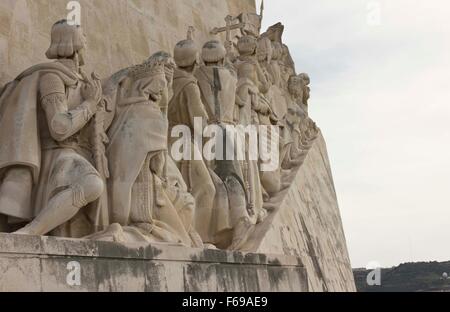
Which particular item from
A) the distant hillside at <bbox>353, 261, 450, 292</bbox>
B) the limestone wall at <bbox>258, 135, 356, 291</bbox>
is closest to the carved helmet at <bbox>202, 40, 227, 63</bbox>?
the limestone wall at <bbox>258, 135, 356, 291</bbox>

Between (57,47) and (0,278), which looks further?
(57,47)

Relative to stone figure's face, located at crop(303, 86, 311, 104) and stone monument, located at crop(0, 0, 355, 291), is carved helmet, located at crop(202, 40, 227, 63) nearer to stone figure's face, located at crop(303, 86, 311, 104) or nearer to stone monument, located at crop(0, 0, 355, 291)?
stone monument, located at crop(0, 0, 355, 291)

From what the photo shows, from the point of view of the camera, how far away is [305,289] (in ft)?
16.8

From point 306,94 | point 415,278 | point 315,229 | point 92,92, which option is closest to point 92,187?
point 92,92

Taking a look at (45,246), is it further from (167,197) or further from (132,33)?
(132,33)

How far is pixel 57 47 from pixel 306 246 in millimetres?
4323

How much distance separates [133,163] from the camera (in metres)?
4.23

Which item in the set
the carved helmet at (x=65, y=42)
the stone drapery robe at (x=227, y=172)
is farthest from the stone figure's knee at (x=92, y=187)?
the stone drapery robe at (x=227, y=172)

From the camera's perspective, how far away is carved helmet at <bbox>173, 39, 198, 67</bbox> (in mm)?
5648

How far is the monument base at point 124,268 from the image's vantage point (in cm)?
314

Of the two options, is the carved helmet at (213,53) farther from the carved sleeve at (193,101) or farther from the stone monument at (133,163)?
the carved sleeve at (193,101)

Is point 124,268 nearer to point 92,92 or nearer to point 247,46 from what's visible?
point 92,92

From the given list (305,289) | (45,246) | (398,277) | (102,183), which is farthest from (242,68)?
(398,277)
